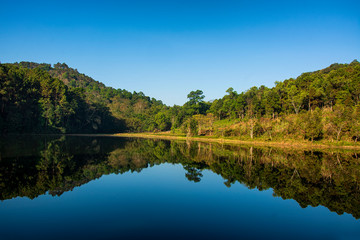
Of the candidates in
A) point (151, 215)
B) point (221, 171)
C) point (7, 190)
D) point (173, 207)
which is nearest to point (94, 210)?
point (151, 215)

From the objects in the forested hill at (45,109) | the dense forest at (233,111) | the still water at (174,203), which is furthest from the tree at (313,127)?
the forested hill at (45,109)

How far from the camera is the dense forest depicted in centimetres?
4981

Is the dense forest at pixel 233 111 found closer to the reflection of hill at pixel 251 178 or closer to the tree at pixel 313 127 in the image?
the tree at pixel 313 127

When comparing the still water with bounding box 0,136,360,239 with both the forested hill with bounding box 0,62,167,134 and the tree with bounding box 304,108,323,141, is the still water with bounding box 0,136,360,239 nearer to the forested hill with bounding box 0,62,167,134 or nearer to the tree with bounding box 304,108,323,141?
the tree with bounding box 304,108,323,141

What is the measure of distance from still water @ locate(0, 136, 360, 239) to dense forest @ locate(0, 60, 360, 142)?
98.8ft

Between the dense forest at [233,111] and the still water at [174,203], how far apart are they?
30.1 meters

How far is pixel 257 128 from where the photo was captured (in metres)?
59.3

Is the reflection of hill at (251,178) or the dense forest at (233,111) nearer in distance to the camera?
the reflection of hill at (251,178)

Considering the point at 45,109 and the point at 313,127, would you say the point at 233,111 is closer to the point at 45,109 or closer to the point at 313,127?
the point at 313,127

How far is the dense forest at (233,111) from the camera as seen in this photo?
4981 centimetres

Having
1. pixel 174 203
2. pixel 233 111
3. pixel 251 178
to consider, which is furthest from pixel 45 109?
pixel 174 203

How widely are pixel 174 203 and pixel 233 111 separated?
8835 centimetres

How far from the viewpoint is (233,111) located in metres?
98.6

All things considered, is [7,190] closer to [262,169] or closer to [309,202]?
[309,202]
